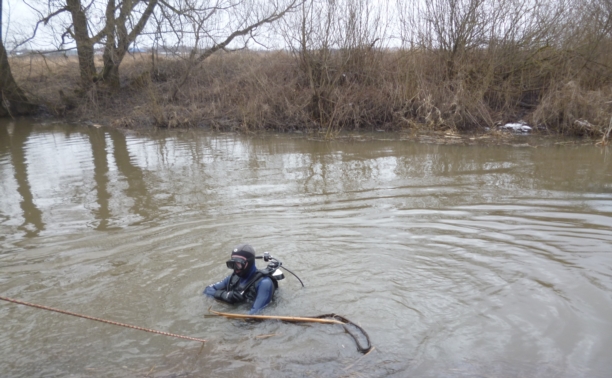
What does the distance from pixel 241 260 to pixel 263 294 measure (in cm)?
44

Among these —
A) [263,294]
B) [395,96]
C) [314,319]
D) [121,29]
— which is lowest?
[314,319]

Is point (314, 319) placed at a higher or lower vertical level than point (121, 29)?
lower

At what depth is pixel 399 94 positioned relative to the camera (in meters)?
18.9

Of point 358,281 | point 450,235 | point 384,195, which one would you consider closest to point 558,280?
point 450,235

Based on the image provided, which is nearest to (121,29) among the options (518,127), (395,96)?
(395,96)

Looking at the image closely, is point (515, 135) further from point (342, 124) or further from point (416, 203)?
point (416, 203)

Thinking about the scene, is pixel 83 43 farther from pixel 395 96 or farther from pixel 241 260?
pixel 241 260

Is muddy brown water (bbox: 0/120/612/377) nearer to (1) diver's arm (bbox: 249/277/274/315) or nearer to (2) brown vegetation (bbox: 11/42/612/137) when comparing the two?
(1) diver's arm (bbox: 249/277/274/315)

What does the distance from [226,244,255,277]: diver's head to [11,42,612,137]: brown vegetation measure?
13577 mm

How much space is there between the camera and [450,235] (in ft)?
22.8

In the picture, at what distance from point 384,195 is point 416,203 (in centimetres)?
70

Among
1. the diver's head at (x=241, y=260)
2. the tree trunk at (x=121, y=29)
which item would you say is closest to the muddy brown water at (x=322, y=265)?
the diver's head at (x=241, y=260)

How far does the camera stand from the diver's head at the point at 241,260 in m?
4.99

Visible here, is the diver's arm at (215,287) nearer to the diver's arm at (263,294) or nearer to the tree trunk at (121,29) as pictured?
the diver's arm at (263,294)
